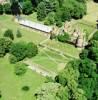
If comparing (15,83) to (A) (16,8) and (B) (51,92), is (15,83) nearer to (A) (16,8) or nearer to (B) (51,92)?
(B) (51,92)

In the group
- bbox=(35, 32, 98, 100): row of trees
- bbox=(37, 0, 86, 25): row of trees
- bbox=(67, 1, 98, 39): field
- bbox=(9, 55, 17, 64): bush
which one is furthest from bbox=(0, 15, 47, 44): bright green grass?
bbox=(35, 32, 98, 100): row of trees

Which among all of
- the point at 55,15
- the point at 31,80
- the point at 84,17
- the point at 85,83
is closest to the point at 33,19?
the point at 55,15

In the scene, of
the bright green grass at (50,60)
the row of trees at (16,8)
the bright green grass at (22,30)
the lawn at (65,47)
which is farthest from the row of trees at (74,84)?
the row of trees at (16,8)

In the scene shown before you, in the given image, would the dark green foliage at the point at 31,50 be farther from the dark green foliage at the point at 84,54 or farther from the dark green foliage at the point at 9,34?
the dark green foliage at the point at 84,54

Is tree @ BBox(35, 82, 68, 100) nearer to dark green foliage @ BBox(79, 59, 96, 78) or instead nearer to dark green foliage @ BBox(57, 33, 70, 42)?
dark green foliage @ BBox(79, 59, 96, 78)

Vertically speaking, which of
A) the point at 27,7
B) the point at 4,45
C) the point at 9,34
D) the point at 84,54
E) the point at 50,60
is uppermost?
the point at 27,7

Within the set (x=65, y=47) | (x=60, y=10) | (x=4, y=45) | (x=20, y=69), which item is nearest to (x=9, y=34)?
(x=4, y=45)
